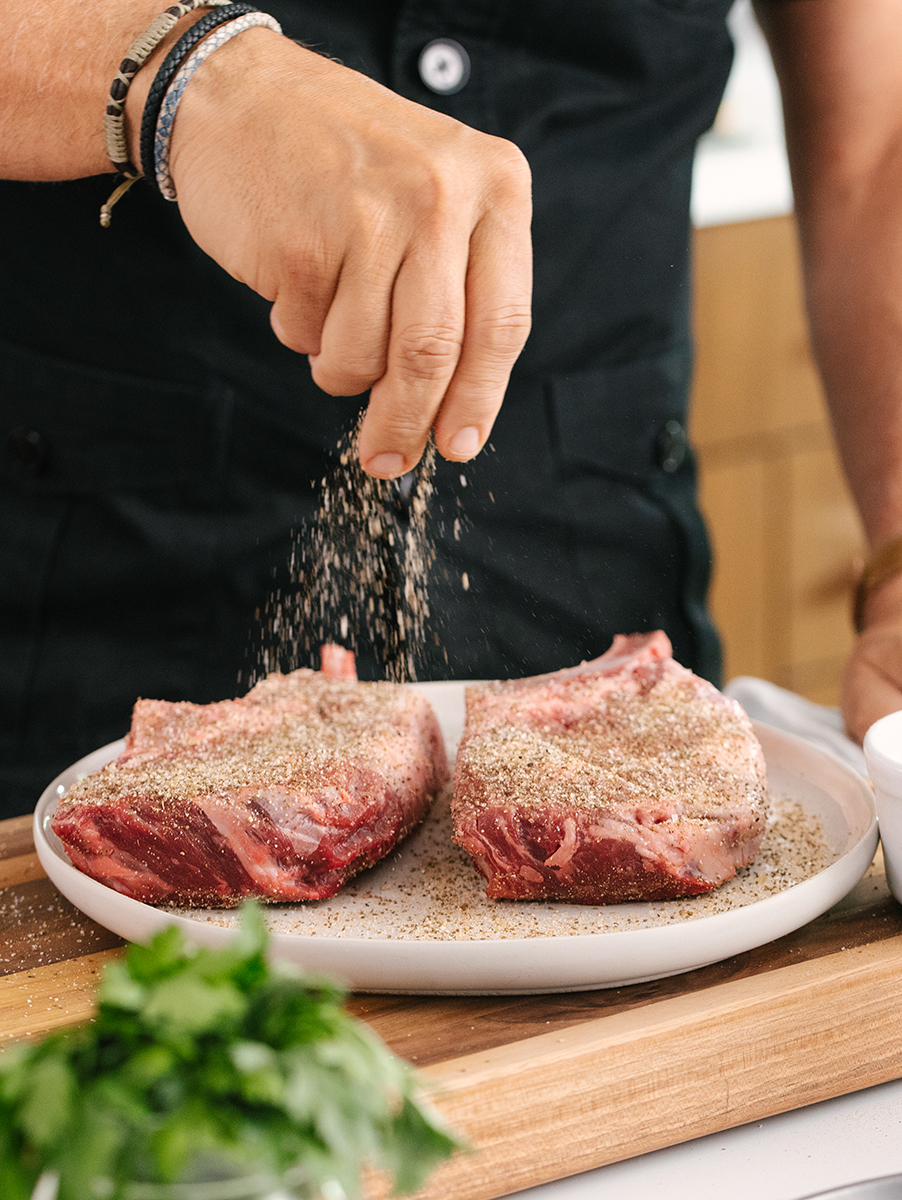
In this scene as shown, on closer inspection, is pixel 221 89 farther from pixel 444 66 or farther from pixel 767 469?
pixel 767 469

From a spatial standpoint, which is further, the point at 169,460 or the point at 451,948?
the point at 169,460

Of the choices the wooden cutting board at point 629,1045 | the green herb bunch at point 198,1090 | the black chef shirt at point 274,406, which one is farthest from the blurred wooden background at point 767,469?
the green herb bunch at point 198,1090

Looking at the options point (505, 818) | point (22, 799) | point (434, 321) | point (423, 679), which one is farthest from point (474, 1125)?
point (22, 799)

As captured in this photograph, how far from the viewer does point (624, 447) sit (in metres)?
1.71

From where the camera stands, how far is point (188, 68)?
3.29 feet

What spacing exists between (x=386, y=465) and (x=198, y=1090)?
2.21 feet

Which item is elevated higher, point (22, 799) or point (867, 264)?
point (867, 264)

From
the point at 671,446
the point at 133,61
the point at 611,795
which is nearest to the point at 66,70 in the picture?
the point at 133,61

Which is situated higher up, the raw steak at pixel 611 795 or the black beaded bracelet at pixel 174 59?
the black beaded bracelet at pixel 174 59

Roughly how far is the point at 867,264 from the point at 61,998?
1.43m

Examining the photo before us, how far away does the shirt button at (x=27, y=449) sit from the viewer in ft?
4.90

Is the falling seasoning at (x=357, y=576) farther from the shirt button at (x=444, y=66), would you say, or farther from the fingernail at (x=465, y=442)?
the shirt button at (x=444, y=66)

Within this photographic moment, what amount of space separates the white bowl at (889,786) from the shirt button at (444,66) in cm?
98

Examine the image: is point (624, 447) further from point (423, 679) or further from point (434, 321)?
point (434, 321)
